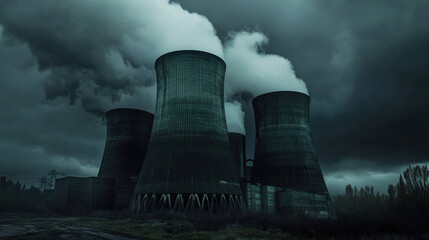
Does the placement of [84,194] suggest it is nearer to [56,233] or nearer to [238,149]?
[238,149]

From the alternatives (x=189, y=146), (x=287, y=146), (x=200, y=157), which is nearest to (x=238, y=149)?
(x=287, y=146)

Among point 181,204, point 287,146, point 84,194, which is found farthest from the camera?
point 84,194

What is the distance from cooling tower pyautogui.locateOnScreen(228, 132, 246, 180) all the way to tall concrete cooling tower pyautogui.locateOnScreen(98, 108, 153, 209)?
1152 centimetres

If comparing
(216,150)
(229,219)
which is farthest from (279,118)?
(229,219)

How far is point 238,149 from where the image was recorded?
4188 cm

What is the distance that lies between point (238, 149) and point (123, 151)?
47.4 ft

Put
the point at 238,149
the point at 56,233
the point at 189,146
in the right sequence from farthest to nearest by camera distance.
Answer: the point at 238,149, the point at 189,146, the point at 56,233

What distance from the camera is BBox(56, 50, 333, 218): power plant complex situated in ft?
74.6

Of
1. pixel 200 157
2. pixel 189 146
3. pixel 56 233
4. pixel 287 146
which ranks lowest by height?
pixel 56 233

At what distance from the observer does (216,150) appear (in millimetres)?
23281

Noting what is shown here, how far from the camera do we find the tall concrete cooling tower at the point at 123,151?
34.5m

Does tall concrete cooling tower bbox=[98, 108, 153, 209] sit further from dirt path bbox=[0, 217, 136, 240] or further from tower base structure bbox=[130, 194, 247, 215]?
dirt path bbox=[0, 217, 136, 240]

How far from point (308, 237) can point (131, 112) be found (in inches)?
1056

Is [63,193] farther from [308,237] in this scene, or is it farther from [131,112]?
[308,237]
